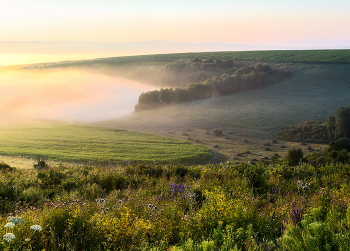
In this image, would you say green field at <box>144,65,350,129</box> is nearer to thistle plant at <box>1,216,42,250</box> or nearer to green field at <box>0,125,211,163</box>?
green field at <box>0,125,211,163</box>

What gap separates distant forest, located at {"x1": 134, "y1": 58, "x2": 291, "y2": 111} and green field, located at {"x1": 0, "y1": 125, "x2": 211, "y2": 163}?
3090 centimetres

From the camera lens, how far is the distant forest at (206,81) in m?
82.5

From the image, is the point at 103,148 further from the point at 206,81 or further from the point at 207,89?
the point at 206,81

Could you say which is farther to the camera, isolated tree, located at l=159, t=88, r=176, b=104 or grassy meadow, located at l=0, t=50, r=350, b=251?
isolated tree, located at l=159, t=88, r=176, b=104

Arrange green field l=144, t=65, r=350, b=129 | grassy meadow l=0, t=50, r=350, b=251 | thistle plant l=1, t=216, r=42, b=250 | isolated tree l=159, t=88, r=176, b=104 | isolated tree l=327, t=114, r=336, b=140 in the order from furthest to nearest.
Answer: isolated tree l=159, t=88, r=176, b=104
green field l=144, t=65, r=350, b=129
isolated tree l=327, t=114, r=336, b=140
grassy meadow l=0, t=50, r=350, b=251
thistle plant l=1, t=216, r=42, b=250

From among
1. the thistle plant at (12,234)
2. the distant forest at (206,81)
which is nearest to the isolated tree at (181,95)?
the distant forest at (206,81)

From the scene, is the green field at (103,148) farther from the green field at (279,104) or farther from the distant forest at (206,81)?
the distant forest at (206,81)

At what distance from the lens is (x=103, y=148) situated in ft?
131

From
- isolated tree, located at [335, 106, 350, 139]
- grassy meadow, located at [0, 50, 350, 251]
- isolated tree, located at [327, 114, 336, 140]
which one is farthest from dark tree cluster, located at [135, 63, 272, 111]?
isolated tree, located at [335, 106, 350, 139]

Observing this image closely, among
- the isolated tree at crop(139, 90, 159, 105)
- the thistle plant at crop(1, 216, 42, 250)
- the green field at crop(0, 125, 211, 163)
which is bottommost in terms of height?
the green field at crop(0, 125, 211, 163)

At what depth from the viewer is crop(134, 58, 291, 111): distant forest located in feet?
271

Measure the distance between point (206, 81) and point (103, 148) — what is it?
188 ft

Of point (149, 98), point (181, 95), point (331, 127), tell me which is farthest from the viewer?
point (181, 95)

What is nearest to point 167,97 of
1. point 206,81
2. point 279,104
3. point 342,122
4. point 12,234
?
point 206,81
